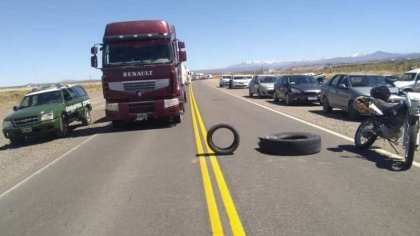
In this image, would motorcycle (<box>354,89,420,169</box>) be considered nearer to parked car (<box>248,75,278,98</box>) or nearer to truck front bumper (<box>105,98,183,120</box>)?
truck front bumper (<box>105,98,183,120</box>)

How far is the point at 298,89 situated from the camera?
24.0 meters

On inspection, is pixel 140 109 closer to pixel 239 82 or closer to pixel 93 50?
pixel 93 50

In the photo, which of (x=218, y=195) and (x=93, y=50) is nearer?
(x=218, y=195)

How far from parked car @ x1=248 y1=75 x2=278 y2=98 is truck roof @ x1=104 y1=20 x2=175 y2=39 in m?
16.0

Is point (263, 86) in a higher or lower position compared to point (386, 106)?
lower

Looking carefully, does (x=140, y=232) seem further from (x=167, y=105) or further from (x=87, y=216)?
(x=167, y=105)

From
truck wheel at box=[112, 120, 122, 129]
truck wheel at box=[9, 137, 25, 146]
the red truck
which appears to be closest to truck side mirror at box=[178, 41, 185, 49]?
the red truck

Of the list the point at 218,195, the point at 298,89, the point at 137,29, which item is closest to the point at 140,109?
the point at 137,29

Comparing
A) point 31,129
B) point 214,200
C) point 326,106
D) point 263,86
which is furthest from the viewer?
point 263,86

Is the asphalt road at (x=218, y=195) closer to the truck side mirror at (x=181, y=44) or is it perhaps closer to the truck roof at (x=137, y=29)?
the truck roof at (x=137, y=29)

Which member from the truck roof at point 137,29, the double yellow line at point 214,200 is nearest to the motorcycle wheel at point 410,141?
the double yellow line at point 214,200

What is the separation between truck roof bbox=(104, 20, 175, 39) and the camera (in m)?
15.9

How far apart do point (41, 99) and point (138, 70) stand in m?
4.23

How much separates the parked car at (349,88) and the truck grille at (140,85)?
679 centimetres
